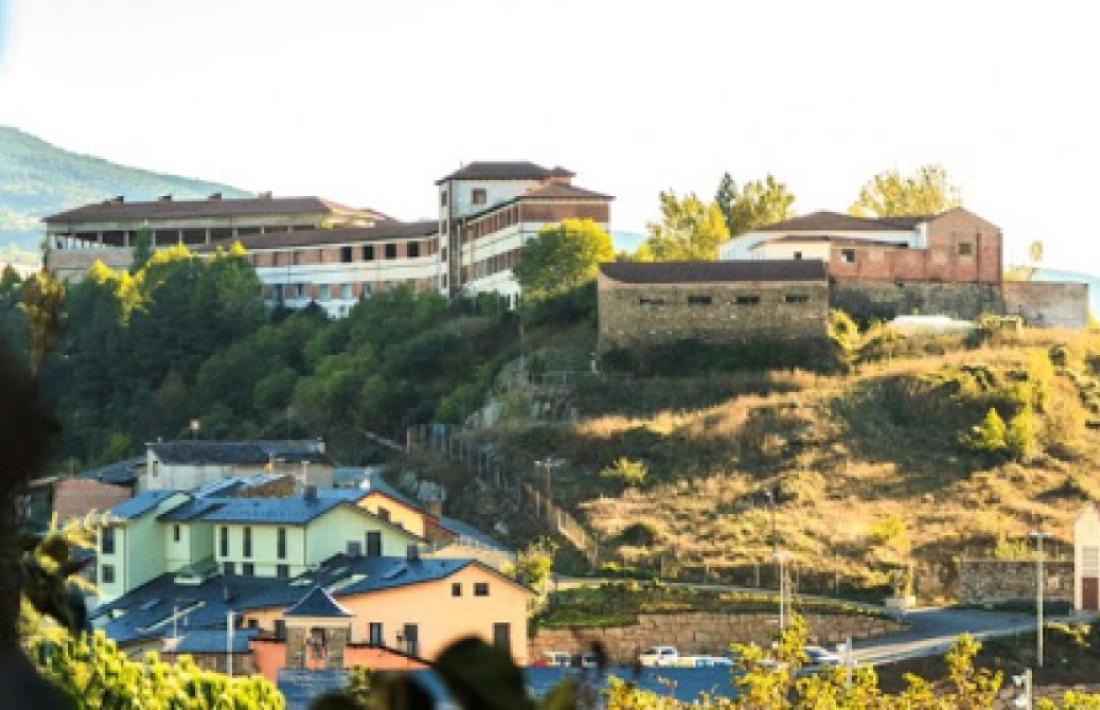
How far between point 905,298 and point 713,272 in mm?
5010

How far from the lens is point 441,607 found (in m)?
52.2

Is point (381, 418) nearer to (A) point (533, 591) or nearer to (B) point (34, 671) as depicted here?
(A) point (533, 591)

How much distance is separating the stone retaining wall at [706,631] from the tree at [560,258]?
22.9 meters

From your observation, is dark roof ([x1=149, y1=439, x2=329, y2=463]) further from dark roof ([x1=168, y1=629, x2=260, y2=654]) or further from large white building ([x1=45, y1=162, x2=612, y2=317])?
dark roof ([x1=168, y1=629, x2=260, y2=654])

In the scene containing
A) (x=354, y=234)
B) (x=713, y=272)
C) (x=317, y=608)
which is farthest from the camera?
(x=354, y=234)

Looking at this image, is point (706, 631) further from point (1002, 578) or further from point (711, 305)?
point (711, 305)

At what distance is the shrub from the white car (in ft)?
41.0

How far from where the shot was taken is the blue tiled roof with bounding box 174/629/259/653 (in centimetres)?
4659

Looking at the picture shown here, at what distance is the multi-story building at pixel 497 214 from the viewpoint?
81.1m

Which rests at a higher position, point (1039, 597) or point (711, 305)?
point (711, 305)

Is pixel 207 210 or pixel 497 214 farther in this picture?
pixel 207 210

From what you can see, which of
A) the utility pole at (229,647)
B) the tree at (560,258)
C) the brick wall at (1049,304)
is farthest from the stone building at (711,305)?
the utility pole at (229,647)

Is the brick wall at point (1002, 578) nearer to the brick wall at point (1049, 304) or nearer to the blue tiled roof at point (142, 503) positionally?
the blue tiled roof at point (142, 503)

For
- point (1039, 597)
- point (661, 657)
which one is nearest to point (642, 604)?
point (661, 657)
